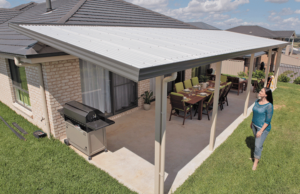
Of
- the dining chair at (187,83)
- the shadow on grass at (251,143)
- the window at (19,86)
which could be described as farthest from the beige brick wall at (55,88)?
the dining chair at (187,83)

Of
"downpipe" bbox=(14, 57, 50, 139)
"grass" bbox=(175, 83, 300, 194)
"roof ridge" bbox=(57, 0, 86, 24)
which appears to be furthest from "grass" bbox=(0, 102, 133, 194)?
"roof ridge" bbox=(57, 0, 86, 24)

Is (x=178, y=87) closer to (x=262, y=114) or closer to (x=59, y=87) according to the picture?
(x=262, y=114)

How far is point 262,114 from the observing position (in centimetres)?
434

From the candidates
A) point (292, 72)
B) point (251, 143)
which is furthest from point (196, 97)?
point (292, 72)

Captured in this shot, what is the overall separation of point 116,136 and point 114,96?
1.76 m

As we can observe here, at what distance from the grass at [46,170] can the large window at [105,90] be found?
179cm

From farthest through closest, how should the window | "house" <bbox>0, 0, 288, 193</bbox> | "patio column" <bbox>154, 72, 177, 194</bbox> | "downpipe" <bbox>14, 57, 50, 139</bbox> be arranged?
the window, "downpipe" <bbox>14, 57, 50, 139</bbox>, "patio column" <bbox>154, 72, 177, 194</bbox>, "house" <bbox>0, 0, 288, 193</bbox>

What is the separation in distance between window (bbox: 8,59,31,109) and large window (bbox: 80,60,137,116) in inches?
91.2

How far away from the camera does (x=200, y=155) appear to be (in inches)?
209

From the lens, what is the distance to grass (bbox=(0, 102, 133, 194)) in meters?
4.03

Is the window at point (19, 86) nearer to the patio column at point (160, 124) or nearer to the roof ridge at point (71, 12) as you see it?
the roof ridge at point (71, 12)

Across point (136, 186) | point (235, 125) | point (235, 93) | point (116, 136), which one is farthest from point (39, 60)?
point (235, 93)

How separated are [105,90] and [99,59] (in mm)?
4325

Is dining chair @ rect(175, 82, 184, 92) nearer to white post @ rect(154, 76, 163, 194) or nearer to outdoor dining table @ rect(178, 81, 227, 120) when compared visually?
outdoor dining table @ rect(178, 81, 227, 120)
